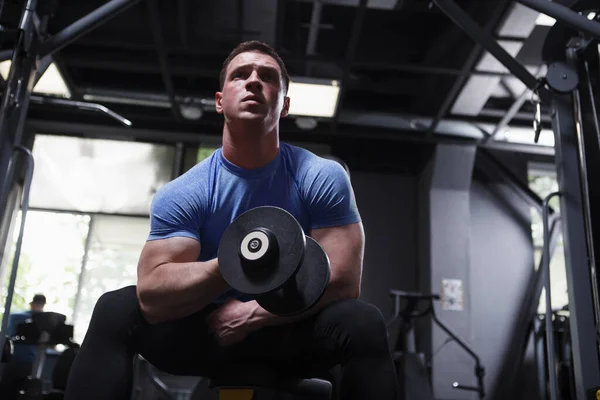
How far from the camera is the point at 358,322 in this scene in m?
0.96

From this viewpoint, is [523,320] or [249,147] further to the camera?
[523,320]

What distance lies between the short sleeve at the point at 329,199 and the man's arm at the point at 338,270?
0.02 meters

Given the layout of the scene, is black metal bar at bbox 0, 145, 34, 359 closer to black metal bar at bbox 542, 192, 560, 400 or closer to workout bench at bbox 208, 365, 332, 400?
workout bench at bbox 208, 365, 332, 400

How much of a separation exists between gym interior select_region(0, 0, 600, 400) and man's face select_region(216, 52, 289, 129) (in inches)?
110

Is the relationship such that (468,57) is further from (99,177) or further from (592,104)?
(99,177)

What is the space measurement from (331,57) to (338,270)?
14.1ft

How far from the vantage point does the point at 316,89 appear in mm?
5500

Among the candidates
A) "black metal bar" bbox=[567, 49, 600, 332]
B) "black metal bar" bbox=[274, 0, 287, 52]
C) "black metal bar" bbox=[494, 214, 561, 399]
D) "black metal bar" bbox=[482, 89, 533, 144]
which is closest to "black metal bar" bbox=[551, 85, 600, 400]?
"black metal bar" bbox=[567, 49, 600, 332]

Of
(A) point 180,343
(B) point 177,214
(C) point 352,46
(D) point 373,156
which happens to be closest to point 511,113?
(D) point 373,156

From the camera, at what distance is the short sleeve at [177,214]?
1.12 metres

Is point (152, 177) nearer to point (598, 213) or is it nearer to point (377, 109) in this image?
point (377, 109)

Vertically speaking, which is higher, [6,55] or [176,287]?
[6,55]

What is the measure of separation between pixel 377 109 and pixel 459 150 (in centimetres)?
99

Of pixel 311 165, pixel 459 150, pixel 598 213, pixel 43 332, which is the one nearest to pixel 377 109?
pixel 459 150
